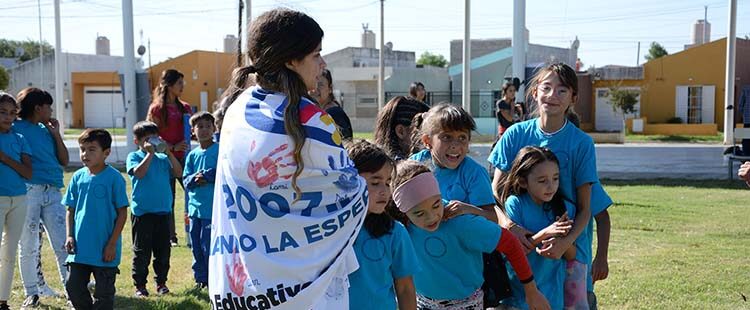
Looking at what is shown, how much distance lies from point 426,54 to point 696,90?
185 ft

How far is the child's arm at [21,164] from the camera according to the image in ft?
19.1

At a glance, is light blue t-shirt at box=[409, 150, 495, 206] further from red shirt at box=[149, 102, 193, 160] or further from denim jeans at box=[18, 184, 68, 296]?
red shirt at box=[149, 102, 193, 160]

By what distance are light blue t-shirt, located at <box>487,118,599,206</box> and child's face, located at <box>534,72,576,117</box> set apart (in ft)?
0.36

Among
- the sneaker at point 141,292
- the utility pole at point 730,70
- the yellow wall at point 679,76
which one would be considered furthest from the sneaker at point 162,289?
the yellow wall at point 679,76

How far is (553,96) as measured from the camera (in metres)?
3.81

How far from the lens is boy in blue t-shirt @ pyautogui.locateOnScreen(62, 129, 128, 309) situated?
5.34 meters

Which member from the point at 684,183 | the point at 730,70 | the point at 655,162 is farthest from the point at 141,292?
the point at 730,70

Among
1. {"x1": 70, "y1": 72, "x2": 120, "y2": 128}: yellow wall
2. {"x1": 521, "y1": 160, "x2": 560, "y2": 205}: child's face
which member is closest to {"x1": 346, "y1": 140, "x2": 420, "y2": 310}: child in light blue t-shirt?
{"x1": 521, "y1": 160, "x2": 560, "y2": 205}: child's face

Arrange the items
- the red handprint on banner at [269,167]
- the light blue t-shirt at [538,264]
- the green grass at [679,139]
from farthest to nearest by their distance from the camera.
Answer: the green grass at [679,139], the light blue t-shirt at [538,264], the red handprint on banner at [269,167]

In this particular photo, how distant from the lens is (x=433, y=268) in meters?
3.59

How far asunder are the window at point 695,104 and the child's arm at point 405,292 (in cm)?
4107

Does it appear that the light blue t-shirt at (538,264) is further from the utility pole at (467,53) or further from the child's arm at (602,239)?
the utility pole at (467,53)

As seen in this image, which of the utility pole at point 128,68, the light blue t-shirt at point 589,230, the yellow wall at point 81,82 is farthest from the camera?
the yellow wall at point 81,82

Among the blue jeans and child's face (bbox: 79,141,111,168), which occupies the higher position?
child's face (bbox: 79,141,111,168)
